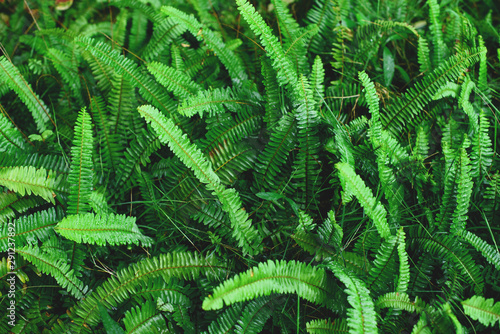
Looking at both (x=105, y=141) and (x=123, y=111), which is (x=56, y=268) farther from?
(x=123, y=111)

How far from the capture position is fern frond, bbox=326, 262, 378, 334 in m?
1.84

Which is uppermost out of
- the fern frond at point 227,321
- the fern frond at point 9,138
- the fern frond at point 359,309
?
the fern frond at point 9,138

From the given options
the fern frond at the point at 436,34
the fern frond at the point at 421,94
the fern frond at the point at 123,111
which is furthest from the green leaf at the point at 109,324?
the fern frond at the point at 436,34

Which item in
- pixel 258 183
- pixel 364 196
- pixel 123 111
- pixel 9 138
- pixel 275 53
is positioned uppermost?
Answer: pixel 275 53

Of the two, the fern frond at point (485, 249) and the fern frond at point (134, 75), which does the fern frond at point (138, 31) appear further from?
the fern frond at point (485, 249)

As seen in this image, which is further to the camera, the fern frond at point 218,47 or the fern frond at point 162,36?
the fern frond at point 162,36

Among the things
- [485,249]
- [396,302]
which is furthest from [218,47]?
[485,249]

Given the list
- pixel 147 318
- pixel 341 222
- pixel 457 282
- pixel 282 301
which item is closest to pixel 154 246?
pixel 147 318

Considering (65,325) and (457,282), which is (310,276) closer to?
(457,282)

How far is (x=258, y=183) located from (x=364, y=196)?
76 cm

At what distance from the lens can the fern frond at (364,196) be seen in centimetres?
204

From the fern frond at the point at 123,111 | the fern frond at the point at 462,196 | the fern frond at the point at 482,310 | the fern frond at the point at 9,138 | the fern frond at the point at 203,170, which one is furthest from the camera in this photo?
the fern frond at the point at 123,111

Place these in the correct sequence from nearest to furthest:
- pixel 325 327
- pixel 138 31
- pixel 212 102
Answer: pixel 325 327 → pixel 212 102 → pixel 138 31

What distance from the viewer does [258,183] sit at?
2.53m
